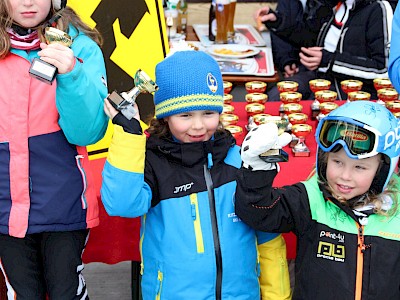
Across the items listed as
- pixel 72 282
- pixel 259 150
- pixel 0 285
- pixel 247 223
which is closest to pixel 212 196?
pixel 247 223

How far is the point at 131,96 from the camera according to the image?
7.20 ft

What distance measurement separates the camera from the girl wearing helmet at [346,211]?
2.35m

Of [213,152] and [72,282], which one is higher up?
[213,152]

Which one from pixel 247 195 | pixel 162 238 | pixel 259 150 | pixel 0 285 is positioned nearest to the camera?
pixel 259 150

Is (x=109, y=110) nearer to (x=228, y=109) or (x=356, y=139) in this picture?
(x=356, y=139)

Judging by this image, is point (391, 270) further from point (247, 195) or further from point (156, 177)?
point (156, 177)

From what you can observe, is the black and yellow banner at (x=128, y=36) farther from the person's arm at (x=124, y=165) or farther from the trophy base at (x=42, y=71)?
the trophy base at (x=42, y=71)

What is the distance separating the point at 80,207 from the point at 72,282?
260 millimetres

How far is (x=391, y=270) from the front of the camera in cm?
235

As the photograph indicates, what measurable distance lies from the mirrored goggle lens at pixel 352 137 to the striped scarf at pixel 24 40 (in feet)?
3.46

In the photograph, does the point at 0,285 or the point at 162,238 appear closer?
the point at 162,238

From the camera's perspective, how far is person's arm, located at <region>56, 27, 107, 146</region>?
2203 mm

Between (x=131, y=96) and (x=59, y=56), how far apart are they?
0.25m

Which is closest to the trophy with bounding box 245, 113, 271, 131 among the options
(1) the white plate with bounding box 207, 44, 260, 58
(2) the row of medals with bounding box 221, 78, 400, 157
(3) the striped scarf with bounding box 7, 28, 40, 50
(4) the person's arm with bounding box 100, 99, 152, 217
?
(2) the row of medals with bounding box 221, 78, 400, 157
